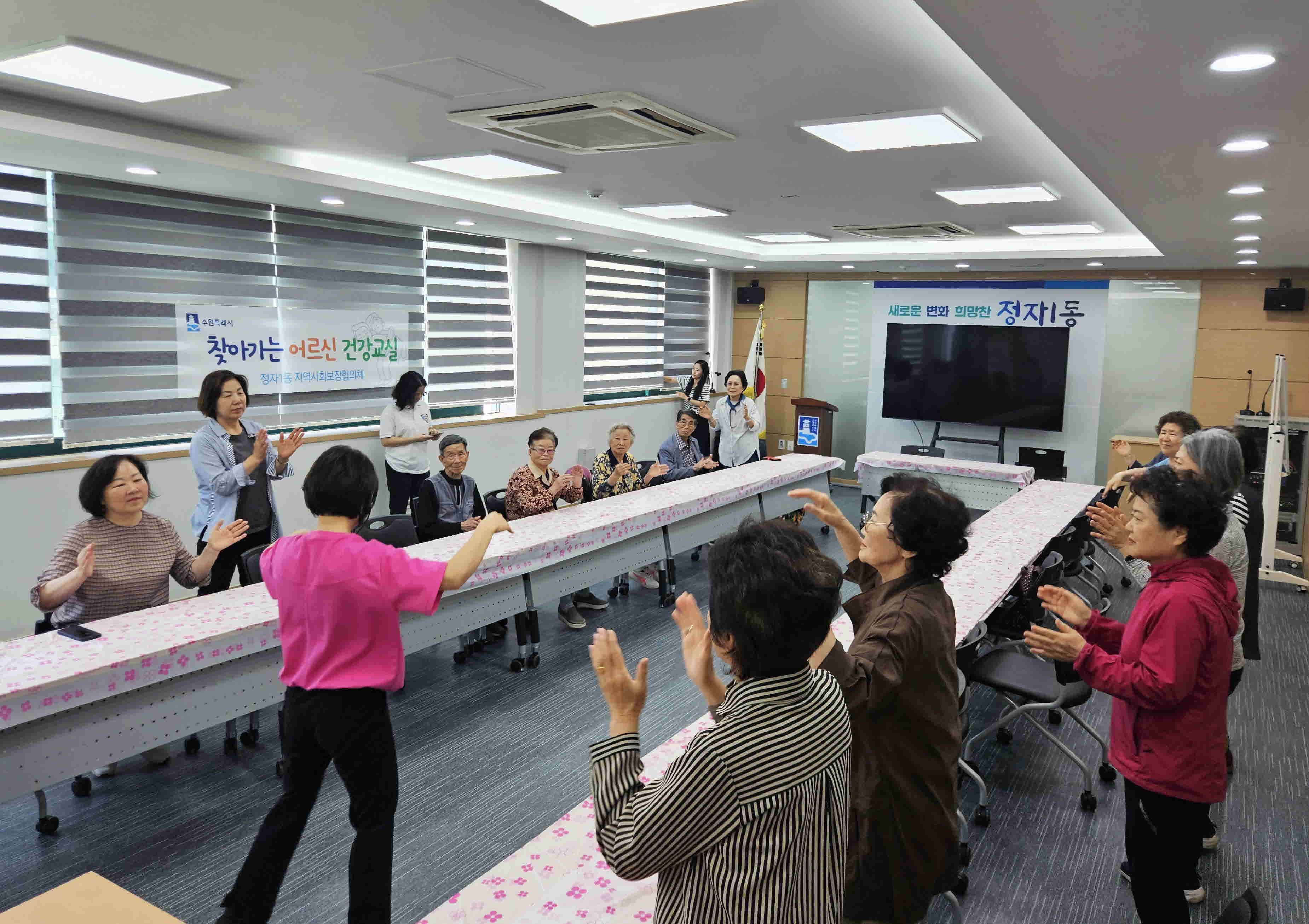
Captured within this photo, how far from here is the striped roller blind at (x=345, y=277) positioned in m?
6.05

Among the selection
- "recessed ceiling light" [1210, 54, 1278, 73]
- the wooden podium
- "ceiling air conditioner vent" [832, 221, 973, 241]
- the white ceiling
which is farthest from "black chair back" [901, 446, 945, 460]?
"recessed ceiling light" [1210, 54, 1278, 73]

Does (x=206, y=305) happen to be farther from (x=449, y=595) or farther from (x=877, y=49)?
(x=877, y=49)

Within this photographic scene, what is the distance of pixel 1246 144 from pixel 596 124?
2.56 m

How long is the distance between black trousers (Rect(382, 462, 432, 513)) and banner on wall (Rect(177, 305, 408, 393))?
0.78 m

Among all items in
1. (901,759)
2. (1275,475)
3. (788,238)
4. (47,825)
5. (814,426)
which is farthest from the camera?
(814,426)

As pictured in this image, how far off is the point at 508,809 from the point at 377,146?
3.43 meters

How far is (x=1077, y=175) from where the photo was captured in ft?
15.9

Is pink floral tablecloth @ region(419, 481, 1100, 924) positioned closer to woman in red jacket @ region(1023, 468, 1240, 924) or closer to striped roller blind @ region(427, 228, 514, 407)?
→ woman in red jacket @ region(1023, 468, 1240, 924)

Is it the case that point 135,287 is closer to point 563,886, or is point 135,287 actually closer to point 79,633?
point 79,633

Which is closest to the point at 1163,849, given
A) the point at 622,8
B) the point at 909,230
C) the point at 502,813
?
the point at 502,813

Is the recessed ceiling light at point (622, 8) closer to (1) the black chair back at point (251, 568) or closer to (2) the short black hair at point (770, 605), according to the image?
(2) the short black hair at point (770, 605)

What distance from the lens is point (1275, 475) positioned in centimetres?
634

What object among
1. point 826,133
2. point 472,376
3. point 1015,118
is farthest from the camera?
point 472,376

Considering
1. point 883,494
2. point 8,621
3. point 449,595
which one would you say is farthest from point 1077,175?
point 8,621
